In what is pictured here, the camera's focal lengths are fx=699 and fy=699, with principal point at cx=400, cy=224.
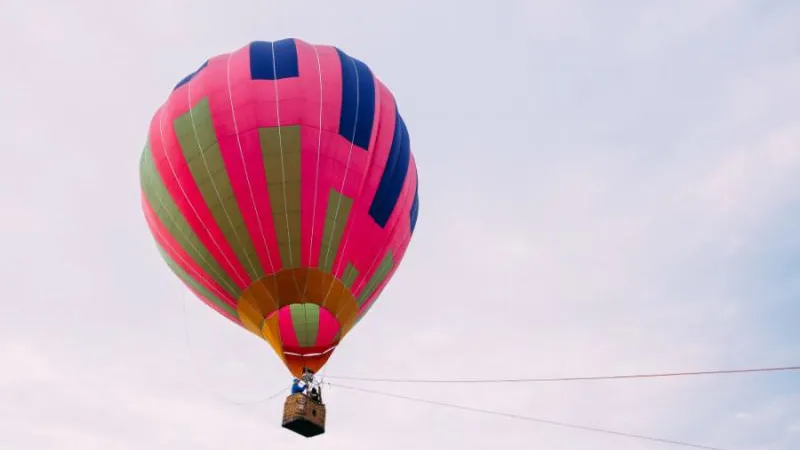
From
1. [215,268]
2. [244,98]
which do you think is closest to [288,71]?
[244,98]

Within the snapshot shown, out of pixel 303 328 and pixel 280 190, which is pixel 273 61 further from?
pixel 303 328

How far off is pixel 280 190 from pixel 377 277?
2811 mm

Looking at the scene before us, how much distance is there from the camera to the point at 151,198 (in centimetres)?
1395

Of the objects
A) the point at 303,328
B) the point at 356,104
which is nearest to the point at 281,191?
the point at 356,104

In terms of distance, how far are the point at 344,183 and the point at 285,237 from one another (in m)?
1.46

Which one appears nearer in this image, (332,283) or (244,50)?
(332,283)

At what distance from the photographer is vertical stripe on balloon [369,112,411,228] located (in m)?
13.5

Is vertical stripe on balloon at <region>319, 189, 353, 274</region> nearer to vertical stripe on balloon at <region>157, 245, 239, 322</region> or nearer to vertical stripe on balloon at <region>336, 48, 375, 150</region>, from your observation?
vertical stripe on balloon at <region>336, 48, 375, 150</region>

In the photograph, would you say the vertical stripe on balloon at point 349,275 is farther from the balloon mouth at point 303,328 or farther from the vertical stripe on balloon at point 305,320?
the vertical stripe on balloon at point 305,320

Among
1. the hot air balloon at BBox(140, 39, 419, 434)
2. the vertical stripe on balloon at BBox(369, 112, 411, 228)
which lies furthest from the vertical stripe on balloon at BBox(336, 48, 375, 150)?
the vertical stripe on balloon at BBox(369, 112, 411, 228)

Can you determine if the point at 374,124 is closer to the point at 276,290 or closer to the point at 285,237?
the point at 285,237

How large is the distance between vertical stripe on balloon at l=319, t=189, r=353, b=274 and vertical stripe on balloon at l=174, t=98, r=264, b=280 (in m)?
1.19

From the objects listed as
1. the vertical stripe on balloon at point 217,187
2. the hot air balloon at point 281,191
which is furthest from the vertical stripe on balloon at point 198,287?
the vertical stripe on balloon at point 217,187

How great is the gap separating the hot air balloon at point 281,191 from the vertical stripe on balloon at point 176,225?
3 centimetres
